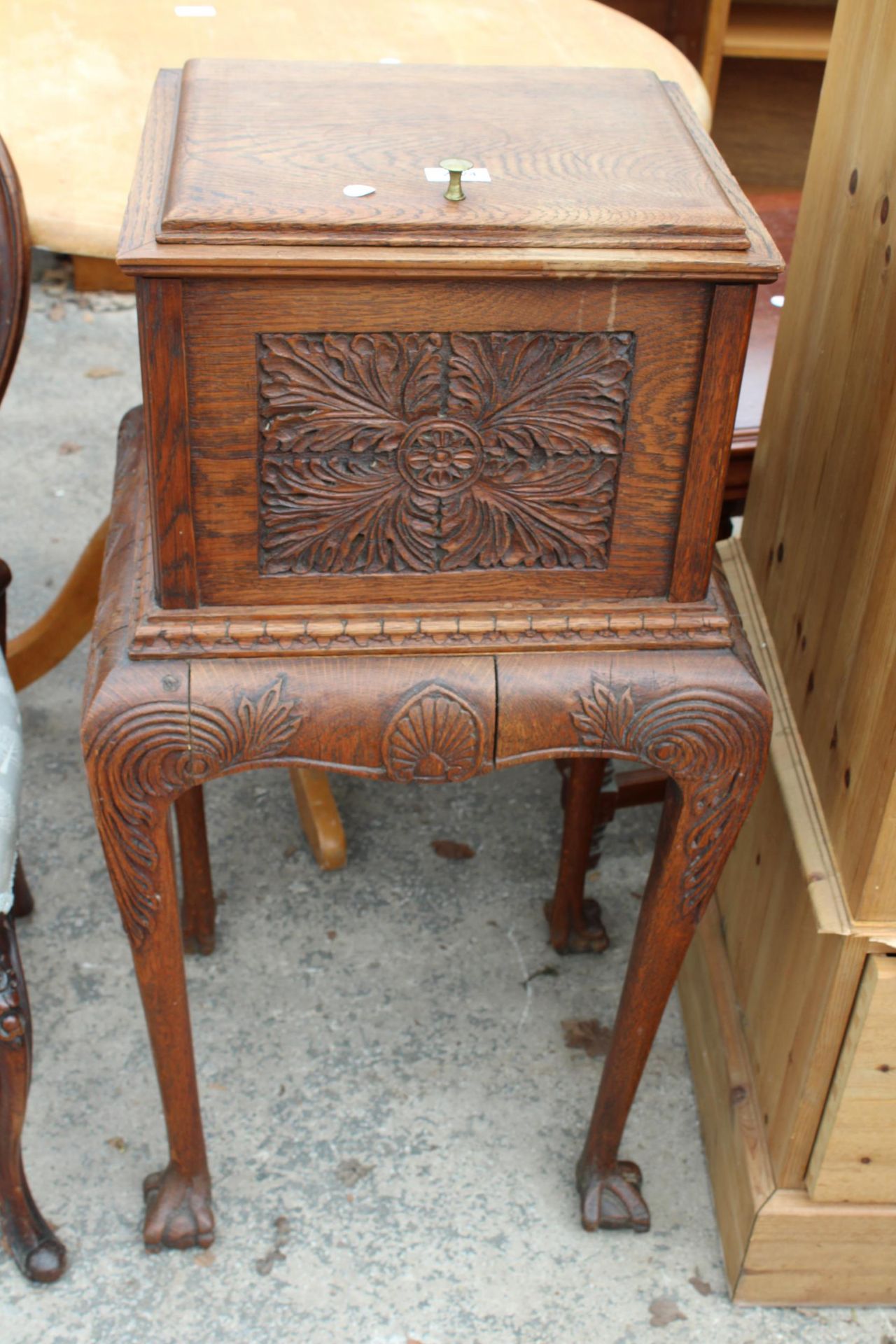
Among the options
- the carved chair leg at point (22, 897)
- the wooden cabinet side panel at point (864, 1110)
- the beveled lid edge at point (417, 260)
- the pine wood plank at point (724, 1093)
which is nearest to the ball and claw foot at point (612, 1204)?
the pine wood plank at point (724, 1093)

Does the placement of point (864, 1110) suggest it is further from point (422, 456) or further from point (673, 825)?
point (422, 456)

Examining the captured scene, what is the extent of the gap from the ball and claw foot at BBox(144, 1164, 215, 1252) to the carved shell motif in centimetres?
70

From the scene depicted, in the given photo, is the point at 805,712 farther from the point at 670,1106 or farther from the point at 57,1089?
the point at 57,1089

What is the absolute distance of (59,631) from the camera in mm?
2471

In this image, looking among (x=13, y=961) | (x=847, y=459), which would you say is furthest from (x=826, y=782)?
(x=13, y=961)

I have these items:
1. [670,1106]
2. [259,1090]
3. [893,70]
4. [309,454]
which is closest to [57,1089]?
[259,1090]

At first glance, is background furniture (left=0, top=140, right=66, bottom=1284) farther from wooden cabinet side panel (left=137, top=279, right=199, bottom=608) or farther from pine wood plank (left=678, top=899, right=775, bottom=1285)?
pine wood plank (left=678, top=899, right=775, bottom=1285)

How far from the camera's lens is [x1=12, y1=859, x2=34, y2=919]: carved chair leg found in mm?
2094

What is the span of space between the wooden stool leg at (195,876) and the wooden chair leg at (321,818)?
20 centimetres

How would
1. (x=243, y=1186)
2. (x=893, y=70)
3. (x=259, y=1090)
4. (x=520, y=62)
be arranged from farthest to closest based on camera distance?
(x=520, y=62)
(x=259, y=1090)
(x=243, y=1186)
(x=893, y=70)

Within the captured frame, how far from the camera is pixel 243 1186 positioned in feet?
5.95

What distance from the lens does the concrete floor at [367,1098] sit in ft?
5.54

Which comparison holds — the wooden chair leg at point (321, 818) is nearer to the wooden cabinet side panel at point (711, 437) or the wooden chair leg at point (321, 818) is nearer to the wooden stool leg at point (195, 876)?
the wooden stool leg at point (195, 876)

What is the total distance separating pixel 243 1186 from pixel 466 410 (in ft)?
3.73
